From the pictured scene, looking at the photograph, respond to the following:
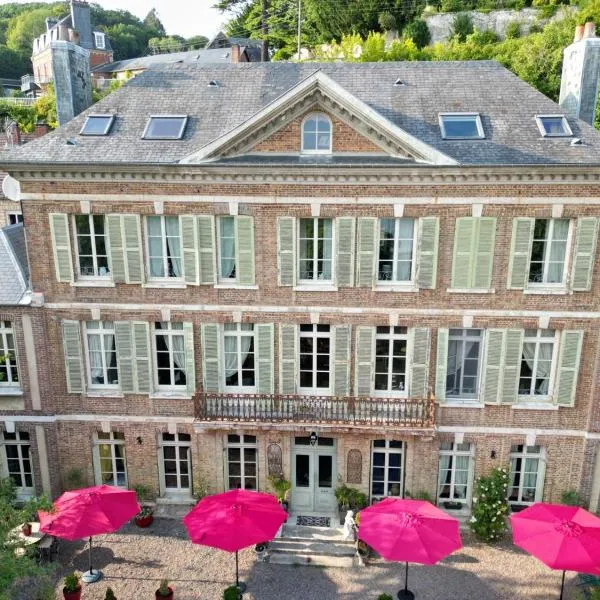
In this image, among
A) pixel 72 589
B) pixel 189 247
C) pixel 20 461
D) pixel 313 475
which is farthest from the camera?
pixel 20 461

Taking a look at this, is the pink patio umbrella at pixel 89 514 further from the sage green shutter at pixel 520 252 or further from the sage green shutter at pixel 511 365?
the sage green shutter at pixel 520 252

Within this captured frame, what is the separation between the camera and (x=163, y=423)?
15234mm

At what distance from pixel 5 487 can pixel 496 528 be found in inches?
490

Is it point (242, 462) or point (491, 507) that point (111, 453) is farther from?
point (491, 507)

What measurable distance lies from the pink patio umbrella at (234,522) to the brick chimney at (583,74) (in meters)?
13.0

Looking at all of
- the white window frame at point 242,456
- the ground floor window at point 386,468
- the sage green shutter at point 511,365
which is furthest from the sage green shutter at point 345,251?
the white window frame at point 242,456

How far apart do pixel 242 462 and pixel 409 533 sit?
5.88 m

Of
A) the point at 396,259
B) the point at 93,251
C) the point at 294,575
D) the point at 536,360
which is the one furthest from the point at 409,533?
the point at 93,251

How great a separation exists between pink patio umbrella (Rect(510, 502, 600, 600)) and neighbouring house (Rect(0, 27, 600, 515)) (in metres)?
2.95

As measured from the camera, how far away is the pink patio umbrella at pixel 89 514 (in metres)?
11.7

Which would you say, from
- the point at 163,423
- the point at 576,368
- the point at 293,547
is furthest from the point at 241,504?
the point at 576,368

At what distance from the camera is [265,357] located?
48.2 feet

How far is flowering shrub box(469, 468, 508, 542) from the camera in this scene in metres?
14.2

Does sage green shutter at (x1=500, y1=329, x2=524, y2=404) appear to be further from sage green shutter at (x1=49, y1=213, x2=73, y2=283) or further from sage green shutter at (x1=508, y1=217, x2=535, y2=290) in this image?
sage green shutter at (x1=49, y1=213, x2=73, y2=283)
